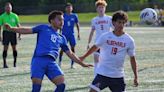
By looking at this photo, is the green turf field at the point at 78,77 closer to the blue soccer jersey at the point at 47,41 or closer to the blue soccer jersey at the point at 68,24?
the blue soccer jersey at the point at 68,24

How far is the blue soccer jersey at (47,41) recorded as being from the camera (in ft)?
31.4

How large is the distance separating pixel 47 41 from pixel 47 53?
8.3 inches

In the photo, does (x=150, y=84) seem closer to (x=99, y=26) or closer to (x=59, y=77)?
(x=99, y=26)

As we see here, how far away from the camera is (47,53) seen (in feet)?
31.3

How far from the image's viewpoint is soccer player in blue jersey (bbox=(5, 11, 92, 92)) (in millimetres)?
9516

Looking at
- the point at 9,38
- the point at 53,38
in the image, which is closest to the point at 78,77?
the point at 9,38

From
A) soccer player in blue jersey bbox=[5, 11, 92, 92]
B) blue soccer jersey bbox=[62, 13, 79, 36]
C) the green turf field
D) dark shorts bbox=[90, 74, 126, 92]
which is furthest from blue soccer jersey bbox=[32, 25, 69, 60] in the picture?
blue soccer jersey bbox=[62, 13, 79, 36]

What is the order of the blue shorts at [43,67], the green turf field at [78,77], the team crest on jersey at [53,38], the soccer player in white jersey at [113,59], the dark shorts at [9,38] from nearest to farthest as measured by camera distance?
1. the soccer player in white jersey at [113,59]
2. the blue shorts at [43,67]
3. the team crest on jersey at [53,38]
4. the green turf field at [78,77]
5. the dark shorts at [9,38]

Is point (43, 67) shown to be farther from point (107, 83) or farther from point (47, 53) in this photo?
point (107, 83)

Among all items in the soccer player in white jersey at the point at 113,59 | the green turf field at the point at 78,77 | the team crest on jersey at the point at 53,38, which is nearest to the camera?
the soccer player in white jersey at the point at 113,59

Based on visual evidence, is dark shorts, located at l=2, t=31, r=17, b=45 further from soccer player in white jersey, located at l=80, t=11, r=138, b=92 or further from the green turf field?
soccer player in white jersey, located at l=80, t=11, r=138, b=92

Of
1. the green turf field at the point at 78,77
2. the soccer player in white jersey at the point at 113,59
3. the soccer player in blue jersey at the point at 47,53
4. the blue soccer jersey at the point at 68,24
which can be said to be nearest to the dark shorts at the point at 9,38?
the green turf field at the point at 78,77

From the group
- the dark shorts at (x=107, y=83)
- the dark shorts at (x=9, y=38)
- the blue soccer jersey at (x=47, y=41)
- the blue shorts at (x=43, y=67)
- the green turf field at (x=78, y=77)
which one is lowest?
the green turf field at (x=78, y=77)

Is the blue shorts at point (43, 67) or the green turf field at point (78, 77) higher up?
the blue shorts at point (43, 67)
